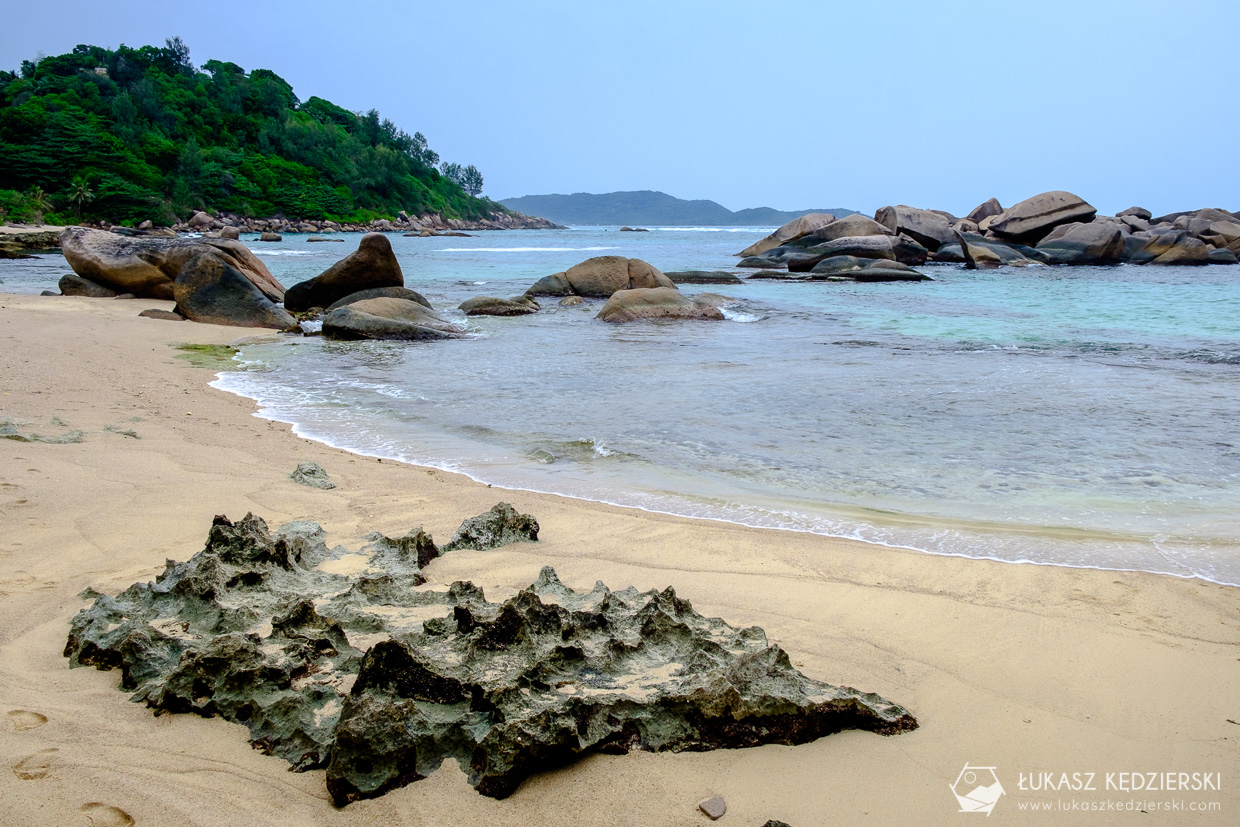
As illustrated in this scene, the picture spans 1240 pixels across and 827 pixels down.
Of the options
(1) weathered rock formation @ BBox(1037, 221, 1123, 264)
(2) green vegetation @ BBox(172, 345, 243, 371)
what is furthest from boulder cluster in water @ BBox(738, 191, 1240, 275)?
(2) green vegetation @ BBox(172, 345, 243, 371)

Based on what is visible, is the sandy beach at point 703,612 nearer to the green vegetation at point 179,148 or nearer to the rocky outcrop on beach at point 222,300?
the rocky outcrop on beach at point 222,300

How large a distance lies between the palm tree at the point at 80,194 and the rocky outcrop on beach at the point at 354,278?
4760 cm

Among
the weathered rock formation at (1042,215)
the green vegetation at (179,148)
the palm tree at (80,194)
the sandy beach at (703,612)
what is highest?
the green vegetation at (179,148)

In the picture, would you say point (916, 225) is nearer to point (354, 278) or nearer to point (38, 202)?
point (354, 278)

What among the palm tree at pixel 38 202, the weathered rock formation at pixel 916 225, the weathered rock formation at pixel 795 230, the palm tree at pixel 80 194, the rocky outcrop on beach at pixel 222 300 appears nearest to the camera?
the rocky outcrop on beach at pixel 222 300

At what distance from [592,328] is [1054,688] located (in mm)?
10252

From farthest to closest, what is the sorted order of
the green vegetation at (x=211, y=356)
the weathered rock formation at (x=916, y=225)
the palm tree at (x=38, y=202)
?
the palm tree at (x=38, y=202)
the weathered rock formation at (x=916, y=225)
the green vegetation at (x=211, y=356)

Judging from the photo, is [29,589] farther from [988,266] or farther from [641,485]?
[988,266]

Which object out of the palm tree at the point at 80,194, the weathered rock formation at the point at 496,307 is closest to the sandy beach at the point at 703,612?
the weathered rock formation at the point at 496,307

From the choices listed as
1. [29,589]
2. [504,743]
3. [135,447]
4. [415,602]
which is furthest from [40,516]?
[504,743]

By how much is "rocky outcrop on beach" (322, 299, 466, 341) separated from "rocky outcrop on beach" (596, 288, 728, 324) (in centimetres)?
303

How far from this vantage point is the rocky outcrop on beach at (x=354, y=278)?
12781 mm

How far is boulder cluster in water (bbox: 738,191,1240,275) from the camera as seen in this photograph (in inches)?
1009

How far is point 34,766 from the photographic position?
159 cm
